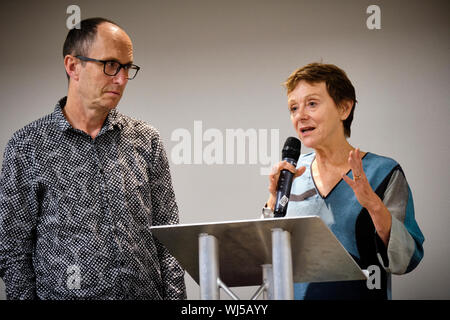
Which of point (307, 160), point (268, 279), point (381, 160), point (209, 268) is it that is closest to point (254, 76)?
point (307, 160)

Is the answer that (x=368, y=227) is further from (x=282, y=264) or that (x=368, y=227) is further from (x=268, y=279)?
(x=282, y=264)

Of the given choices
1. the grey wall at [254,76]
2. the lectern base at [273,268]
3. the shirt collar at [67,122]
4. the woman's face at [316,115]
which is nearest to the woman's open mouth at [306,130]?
the woman's face at [316,115]

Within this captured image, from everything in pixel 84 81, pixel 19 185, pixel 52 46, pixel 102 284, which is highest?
pixel 52 46

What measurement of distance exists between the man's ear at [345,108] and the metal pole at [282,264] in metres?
1.07

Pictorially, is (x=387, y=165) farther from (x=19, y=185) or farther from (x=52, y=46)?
(x=52, y=46)

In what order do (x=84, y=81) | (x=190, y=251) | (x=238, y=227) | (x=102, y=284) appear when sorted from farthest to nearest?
1. (x=84, y=81)
2. (x=102, y=284)
3. (x=190, y=251)
4. (x=238, y=227)

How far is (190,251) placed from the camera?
1.57 metres

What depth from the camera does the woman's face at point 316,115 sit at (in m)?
2.27

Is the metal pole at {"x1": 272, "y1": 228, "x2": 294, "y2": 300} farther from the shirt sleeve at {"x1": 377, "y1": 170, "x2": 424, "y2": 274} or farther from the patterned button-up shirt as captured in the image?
the patterned button-up shirt

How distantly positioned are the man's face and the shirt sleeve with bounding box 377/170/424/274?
1.11m

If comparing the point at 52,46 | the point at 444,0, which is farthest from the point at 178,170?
the point at 444,0

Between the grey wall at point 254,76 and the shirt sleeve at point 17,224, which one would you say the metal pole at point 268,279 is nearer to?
the shirt sleeve at point 17,224

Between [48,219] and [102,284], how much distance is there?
12.2 inches

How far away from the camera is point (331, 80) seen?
2326mm
